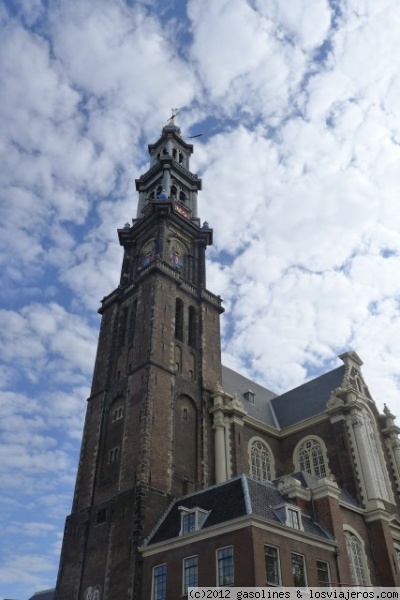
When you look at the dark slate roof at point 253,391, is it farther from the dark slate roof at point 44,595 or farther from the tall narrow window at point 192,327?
the dark slate roof at point 44,595

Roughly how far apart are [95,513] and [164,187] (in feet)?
107

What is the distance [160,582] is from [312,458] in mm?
17119

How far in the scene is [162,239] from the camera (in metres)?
46.6

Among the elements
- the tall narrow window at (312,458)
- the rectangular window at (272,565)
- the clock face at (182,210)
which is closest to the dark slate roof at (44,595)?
the tall narrow window at (312,458)

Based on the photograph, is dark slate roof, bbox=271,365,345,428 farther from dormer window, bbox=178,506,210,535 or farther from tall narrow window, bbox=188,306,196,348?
dormer window, bbox=178,506,210,535

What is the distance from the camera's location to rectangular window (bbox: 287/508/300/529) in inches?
1038

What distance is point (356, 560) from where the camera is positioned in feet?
99.5

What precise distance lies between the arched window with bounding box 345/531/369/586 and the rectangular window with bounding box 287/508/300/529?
5.53 metres

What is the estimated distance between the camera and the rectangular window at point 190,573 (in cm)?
2462

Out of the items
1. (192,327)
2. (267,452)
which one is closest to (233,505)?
(267,452)

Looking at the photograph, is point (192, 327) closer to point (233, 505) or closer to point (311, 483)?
point (311, 483)

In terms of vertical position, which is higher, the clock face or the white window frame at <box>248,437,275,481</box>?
the clock face

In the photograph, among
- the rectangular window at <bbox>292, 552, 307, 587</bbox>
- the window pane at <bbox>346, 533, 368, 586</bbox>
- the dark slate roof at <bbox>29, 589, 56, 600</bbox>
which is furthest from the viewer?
the dark slate roof at <bbox>29, 589, 56, 600</bbox>

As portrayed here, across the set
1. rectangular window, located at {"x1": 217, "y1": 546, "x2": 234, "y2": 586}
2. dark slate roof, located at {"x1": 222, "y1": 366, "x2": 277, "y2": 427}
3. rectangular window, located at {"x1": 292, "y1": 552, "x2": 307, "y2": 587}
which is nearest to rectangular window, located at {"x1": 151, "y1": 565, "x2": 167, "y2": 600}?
rectangular window, located at {"x1": 217, "y1": 546, "x2": 234, "y2": 586}
